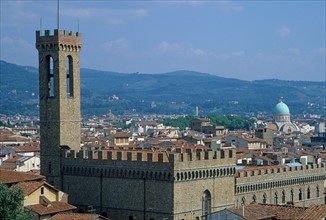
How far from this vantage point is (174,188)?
165 feet

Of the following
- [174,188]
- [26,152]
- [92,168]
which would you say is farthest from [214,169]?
[26,152]

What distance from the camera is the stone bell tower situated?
57.4m

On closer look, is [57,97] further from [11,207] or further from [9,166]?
[9,166]

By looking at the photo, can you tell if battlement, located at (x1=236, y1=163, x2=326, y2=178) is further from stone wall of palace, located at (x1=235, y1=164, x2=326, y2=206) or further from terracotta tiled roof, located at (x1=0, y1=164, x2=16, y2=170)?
terracotta tiled roof, located at (x1=0, y1=164, x2=16, y2=170)

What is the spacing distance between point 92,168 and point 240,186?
11.1 meters

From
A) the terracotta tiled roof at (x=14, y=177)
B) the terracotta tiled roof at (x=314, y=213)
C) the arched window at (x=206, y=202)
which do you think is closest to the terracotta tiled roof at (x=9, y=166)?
the terracotta tiled roof at (x=14, y=177)

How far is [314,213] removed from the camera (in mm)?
43938

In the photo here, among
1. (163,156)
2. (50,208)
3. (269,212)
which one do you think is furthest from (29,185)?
(269,212)

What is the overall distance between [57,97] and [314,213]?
67.7ft

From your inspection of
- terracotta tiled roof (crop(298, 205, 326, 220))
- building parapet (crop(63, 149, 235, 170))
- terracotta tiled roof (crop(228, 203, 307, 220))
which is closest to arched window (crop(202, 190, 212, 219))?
building parapet (crop(63, 149, 235, 170))

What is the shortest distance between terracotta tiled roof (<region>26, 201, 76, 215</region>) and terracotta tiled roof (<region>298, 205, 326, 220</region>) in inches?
514

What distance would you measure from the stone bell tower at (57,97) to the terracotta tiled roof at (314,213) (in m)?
18.3

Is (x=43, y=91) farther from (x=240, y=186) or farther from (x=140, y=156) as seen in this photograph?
(x=240, y=186)

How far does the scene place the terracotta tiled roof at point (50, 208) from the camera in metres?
47.6
